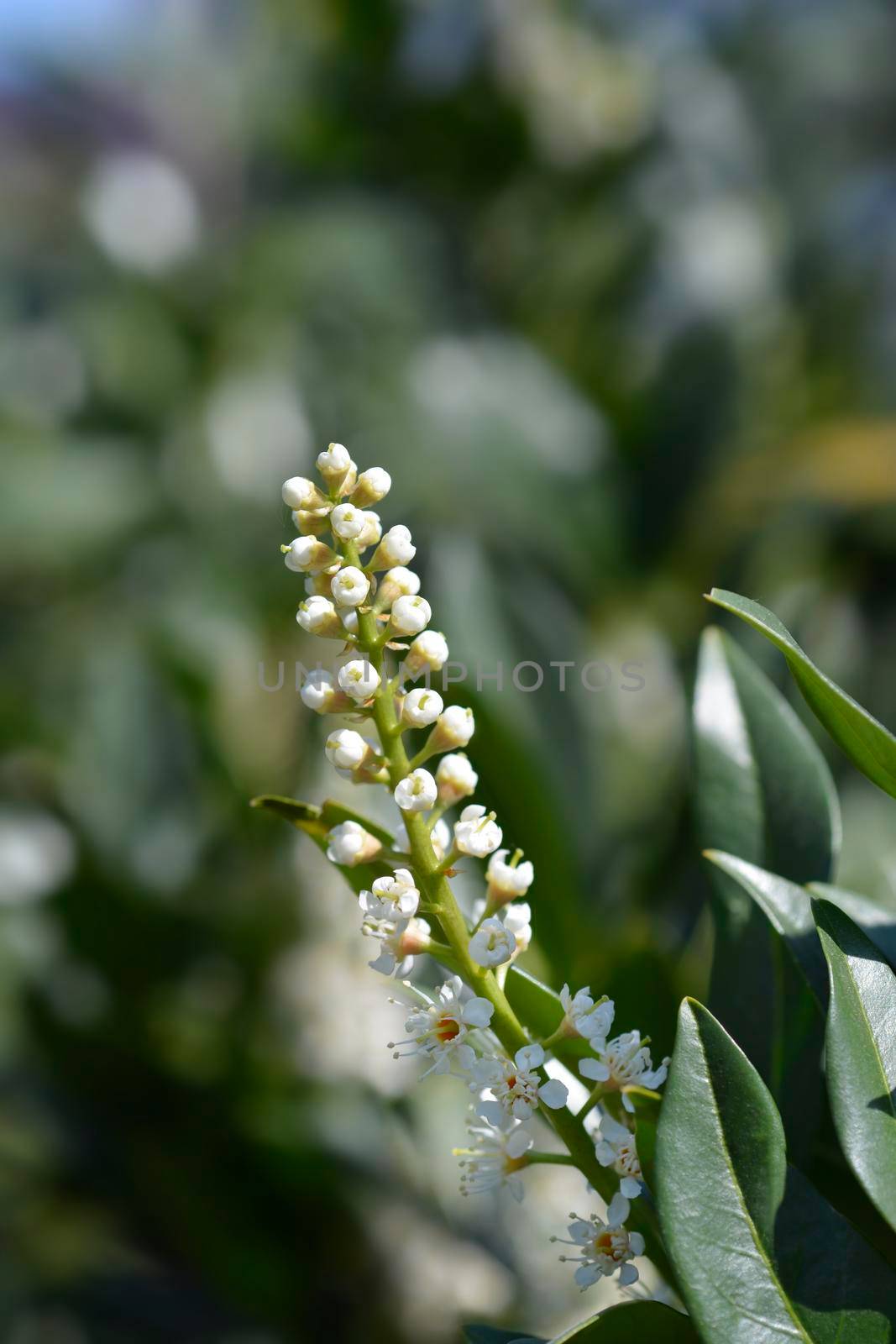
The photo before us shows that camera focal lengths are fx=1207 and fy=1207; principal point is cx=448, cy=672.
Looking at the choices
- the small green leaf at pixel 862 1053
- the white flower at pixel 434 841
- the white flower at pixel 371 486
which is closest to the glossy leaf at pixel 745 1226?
the small green leaf at pixel 862 1053

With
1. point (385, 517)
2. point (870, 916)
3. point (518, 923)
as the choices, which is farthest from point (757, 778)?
point (385, 517)

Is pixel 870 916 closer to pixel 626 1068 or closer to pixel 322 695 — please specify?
pixel 626 1068

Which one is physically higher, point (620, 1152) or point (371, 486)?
point (371, 486)

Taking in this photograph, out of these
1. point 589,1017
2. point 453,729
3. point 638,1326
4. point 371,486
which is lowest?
point 638,1326

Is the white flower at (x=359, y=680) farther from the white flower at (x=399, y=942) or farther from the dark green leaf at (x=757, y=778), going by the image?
the dark green leaf at (x=757, y=778)

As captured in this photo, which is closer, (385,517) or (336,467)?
(336,467)

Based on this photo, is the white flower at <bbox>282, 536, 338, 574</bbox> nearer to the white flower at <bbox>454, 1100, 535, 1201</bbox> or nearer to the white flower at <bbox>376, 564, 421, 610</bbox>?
the white flower at <bbox>376, 564, 421, 610</bbox>

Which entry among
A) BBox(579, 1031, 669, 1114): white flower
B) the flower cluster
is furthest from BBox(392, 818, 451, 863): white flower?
BBox(579, 1031, 669, 1114): white flower
